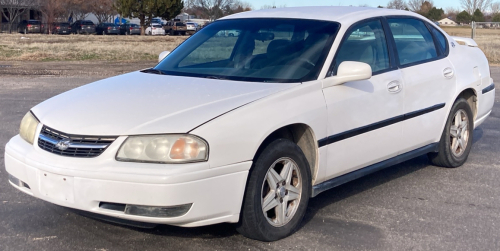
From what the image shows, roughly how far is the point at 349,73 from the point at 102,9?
70.4 metres

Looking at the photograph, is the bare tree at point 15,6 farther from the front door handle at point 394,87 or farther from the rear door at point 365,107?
the front door handle at point 394,87

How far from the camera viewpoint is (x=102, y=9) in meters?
71.6

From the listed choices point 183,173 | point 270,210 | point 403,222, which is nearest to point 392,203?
point 403,222

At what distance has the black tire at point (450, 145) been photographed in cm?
605

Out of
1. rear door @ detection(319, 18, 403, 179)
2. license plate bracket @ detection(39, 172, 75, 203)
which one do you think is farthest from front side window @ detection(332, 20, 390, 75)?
license plate bracket @ detection(39, 172, 75, 203)

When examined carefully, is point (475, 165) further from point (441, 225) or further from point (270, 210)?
point (270, 210)

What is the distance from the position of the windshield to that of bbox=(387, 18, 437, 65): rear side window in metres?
0.82

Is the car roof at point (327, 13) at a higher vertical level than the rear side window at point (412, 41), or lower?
higher

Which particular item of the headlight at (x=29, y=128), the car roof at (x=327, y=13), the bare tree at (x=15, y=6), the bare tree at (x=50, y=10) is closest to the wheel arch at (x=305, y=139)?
the car roof at (x=327, y=13)

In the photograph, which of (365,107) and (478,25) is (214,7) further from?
(365,107)

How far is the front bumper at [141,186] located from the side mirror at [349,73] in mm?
1109

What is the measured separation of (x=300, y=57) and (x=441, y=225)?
64.2 inches

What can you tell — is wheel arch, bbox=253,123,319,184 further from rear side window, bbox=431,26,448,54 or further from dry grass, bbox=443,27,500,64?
dry grass, bbox=443,27,500,64

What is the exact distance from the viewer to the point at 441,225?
183 inches
